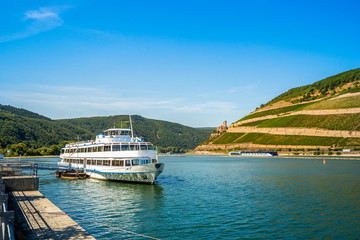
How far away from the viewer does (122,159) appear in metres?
48.3

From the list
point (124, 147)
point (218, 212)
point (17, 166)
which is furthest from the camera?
point (124, 147)

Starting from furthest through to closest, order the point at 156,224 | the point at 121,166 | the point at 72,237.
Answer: the point at 121,166
the point at 156,224
the point at 72,237

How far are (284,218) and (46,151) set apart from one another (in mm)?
191669

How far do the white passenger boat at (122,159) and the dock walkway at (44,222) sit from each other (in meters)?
23.5

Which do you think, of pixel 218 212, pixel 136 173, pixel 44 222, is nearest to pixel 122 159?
pixel 136 173

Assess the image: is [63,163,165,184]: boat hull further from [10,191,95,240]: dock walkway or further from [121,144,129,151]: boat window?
[10,191,95,240]: dock walkway

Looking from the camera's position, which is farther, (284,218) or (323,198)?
(323,198)

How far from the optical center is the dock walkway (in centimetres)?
1488

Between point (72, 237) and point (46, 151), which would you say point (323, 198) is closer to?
point (72, 237)

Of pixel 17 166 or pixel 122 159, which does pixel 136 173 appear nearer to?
pixel 122 159

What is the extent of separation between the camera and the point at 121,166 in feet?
160

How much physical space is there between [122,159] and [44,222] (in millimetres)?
31395

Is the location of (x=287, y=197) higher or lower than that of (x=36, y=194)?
lower

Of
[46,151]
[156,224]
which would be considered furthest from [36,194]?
[46,151]
